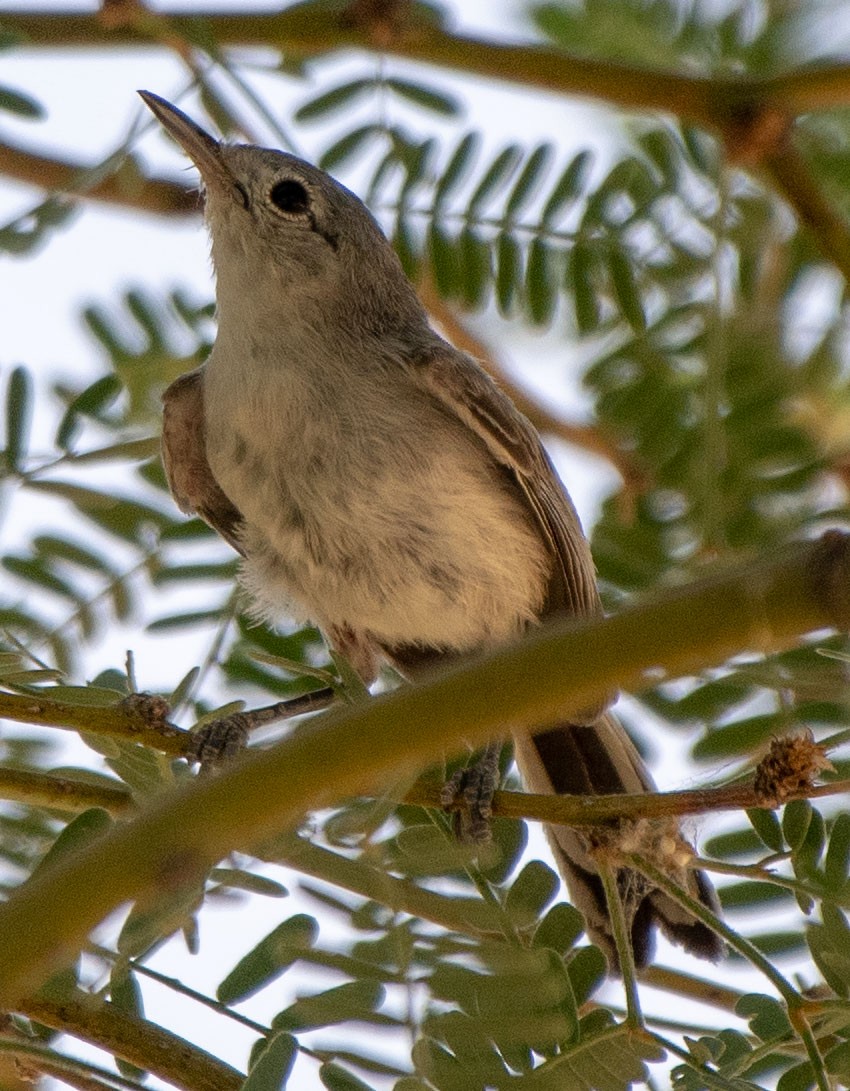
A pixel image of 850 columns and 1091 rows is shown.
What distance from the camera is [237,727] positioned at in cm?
342

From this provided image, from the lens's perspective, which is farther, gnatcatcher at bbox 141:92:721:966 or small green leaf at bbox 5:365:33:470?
gnatcatcher at bbox 141:92:721:966

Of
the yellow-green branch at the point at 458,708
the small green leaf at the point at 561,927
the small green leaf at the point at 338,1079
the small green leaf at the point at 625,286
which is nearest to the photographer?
the yellow-green branch at the point at 458,708

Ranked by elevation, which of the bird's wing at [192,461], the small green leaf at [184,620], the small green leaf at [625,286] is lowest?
the small green leaf at [184,620]

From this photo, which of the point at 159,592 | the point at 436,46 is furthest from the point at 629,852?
Answer: the point at 436,46

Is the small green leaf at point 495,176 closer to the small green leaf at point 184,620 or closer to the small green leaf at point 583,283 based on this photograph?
the small green leaf at point 583,283

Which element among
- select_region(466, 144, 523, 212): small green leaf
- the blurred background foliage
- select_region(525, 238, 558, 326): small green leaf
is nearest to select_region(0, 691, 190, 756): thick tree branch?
the blurred background foliage

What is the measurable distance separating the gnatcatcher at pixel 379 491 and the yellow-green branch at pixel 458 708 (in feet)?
7.01

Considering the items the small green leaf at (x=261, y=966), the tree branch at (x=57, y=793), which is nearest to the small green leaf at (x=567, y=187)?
the tree branch at (x=57, y=793)

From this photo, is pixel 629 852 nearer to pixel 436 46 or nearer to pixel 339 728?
pixel 339 728

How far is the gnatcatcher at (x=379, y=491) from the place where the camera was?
145 inches

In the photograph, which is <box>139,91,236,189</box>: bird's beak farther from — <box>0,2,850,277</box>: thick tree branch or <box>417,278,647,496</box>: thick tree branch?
<box>417,278,647,496</box>: thick tree branch

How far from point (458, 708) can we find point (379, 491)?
234 cm

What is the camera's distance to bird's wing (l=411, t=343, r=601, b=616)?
3.86m

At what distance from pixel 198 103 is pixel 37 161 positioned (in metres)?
0.50
